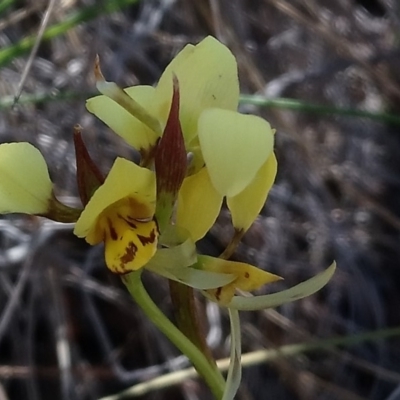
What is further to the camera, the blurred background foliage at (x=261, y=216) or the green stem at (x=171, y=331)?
the blurred background foliage at (x=261, y=216)

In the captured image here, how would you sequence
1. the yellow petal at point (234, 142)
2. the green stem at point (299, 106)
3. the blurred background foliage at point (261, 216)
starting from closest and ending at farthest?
1. the yellow petal at point (234, 142)
2. the green stem at point (299, 106)
3. the blurred background foliage at point (261, 216)

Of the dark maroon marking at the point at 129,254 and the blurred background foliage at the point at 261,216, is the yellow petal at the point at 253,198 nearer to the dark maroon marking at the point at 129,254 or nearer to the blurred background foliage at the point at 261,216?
the dark maroon marking at the point at 129,254

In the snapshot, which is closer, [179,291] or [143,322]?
[179,291]

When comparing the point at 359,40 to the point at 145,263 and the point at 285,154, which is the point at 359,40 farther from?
the point at 145,263

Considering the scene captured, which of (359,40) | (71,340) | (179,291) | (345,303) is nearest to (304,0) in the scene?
(359,40)

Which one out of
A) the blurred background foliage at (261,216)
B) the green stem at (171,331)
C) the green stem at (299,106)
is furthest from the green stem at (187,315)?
the blurred background foliage at (261,216)

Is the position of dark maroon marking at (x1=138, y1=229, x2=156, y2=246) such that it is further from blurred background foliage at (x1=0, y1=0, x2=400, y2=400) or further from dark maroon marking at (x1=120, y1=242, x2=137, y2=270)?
blurred background foliage at (x1=0, y1=0, x2=400, y2=400)

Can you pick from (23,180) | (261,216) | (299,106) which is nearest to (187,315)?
(23,180)

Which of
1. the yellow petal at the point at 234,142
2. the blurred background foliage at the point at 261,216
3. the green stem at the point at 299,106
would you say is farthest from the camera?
the blurred background foliage at the point at 261,216
